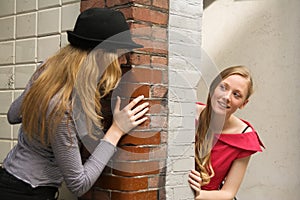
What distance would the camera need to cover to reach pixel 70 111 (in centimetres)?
186

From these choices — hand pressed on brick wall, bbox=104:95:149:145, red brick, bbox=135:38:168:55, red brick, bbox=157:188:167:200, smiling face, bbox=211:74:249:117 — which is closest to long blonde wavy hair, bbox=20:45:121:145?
hand pressed on brick wall, bbox=104:95:149:145

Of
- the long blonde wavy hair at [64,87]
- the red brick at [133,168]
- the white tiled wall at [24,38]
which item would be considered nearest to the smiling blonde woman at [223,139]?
the red brick at [133,168]

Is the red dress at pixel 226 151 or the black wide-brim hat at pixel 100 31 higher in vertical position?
the black wide-brim hat at pixel 100 31

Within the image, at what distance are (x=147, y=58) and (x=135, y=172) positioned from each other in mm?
522

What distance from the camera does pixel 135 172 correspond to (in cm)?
211

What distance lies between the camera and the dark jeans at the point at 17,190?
198 cm

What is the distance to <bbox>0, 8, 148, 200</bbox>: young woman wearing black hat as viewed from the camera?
6.07 ft

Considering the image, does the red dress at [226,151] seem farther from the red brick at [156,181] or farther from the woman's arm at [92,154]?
the woman's arm at [92,154]

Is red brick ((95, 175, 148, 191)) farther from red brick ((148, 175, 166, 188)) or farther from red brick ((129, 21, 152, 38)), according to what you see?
red brick ((129, 21, 152, 38))

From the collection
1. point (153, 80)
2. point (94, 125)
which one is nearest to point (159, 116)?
point (153, 80)

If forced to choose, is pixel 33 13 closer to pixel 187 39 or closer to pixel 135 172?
pixel 187 39

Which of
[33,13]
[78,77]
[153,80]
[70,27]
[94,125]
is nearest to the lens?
[78,77]

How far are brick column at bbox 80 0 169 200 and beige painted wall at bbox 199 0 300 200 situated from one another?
4.83 ft

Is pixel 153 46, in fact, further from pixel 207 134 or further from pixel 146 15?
pixel 207 134
